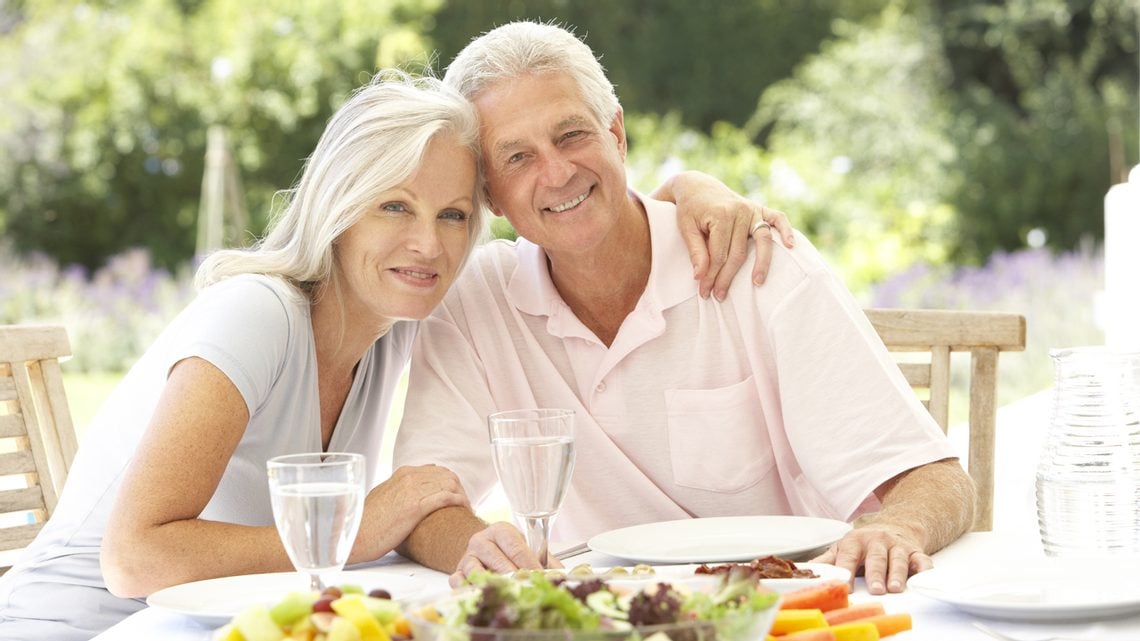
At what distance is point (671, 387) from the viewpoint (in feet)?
8.27

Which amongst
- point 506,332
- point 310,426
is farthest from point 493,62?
point 310,426

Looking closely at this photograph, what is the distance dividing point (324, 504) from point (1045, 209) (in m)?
11.0

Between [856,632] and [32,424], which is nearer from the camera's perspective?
[856,632]

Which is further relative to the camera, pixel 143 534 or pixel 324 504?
pixel 143 534

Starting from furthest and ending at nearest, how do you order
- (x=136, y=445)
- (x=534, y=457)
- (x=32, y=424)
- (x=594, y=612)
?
(x=32, y=424)
(x=136, y=445)
(x=534, y=457)
(x=594, y=612)

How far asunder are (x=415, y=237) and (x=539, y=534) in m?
0.88

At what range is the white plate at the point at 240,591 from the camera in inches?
61.7

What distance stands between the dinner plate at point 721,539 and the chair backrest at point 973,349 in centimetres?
73

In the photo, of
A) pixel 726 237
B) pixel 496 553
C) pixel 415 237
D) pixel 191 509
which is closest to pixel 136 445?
pixel 191 509

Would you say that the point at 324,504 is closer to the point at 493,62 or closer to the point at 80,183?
the point at 493,62

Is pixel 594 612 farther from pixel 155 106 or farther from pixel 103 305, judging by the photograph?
pixel 155 106

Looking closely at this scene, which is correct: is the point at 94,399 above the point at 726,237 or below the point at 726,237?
below

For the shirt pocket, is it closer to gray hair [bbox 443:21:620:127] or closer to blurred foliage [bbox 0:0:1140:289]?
gray hair [bbox 443:21:620:127]

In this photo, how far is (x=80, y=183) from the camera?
40.2 ft
